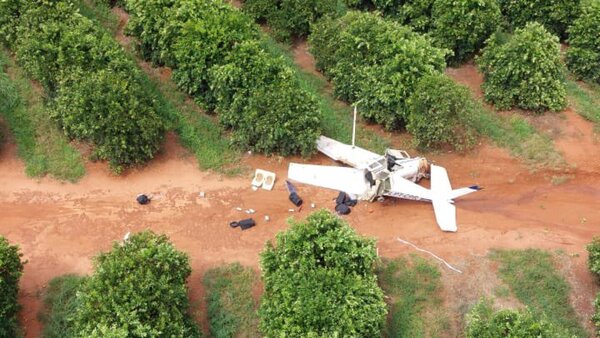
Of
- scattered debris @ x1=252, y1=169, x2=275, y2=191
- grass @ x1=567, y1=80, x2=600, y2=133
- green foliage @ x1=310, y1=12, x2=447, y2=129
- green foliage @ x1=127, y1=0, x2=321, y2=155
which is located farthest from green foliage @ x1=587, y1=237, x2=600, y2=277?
scattered debris @ x1=252, y1=169, x2=275, y2=191

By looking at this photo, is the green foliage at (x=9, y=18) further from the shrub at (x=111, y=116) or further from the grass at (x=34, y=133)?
the shrub at (x=111, y=116)

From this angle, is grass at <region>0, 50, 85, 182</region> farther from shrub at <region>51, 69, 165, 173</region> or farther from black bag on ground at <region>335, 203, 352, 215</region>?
black bag on ground at <region>335, 203, 352, 215</region>

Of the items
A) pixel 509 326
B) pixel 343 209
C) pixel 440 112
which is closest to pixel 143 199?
pixel 343 209

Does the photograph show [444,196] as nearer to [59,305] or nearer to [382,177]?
[382,177]

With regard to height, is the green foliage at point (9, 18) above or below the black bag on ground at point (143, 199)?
above

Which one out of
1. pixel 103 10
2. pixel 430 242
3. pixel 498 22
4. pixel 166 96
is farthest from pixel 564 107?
pixel 103 10

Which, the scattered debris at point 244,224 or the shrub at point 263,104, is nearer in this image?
the scattered debris at point 244,224

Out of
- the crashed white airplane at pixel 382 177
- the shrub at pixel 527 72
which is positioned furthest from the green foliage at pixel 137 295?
the shrub at pixel 527 72
